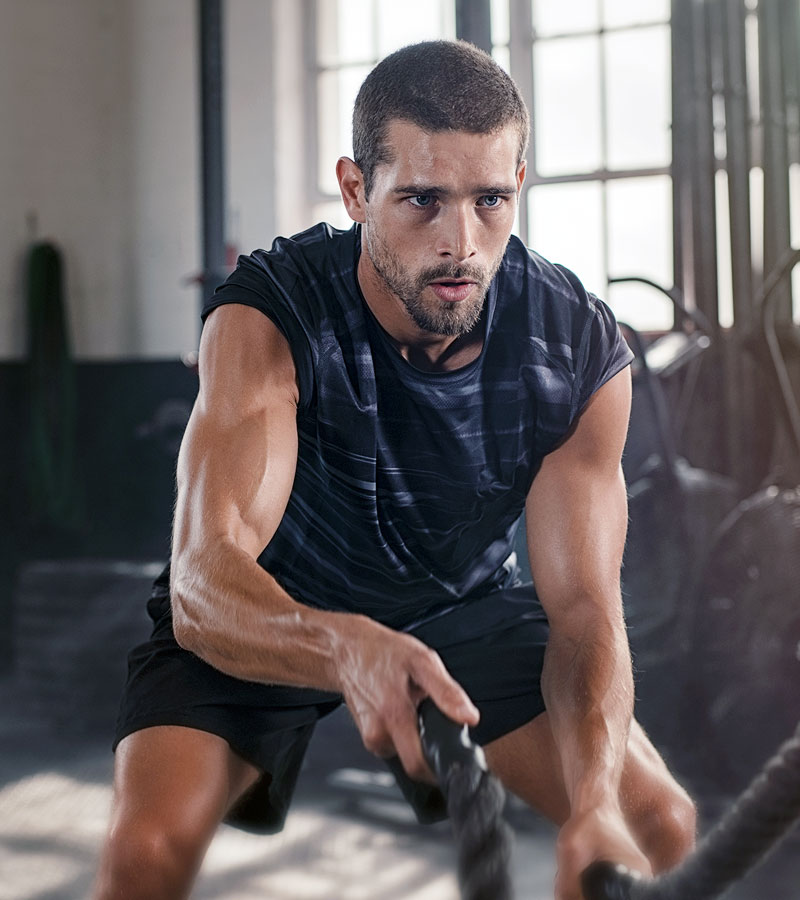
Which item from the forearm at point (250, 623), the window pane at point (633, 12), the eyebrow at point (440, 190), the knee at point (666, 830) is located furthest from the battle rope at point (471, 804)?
the window pane at point (633, 12)

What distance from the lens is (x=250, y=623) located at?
3.15 feet

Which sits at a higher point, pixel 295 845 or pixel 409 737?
pixel 409 737

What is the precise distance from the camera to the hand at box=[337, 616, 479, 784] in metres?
0.76

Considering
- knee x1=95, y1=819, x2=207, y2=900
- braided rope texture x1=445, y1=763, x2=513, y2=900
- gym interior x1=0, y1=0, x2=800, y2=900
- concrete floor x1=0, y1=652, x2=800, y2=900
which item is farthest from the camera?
gym interior x1=0, y1=0, x2=800, y2=900

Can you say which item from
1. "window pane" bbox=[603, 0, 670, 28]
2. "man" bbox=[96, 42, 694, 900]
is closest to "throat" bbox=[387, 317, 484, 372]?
"man" bbox=[96, 42, 694, 900]

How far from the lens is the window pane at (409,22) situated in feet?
13.0

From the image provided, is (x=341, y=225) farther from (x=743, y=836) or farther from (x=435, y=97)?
(x=743, y=836)

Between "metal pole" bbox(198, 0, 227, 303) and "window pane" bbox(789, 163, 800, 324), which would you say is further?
"metal pole" bbox(198, 0, 227, 303)

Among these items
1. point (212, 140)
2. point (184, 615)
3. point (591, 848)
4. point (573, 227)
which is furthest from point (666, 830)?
point (573, 227)

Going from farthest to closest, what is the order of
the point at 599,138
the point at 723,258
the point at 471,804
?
the point at 599,138 < the point at 723,258 < the point at 471,804

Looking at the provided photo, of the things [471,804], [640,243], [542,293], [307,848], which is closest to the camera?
[471,804]

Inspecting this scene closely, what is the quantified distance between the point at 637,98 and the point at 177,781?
9.94 feet

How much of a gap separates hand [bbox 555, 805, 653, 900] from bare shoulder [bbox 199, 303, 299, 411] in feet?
1.74

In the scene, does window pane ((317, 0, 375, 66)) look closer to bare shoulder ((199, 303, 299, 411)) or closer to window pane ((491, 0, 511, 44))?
window pane ((491, 0, 511, 44))
